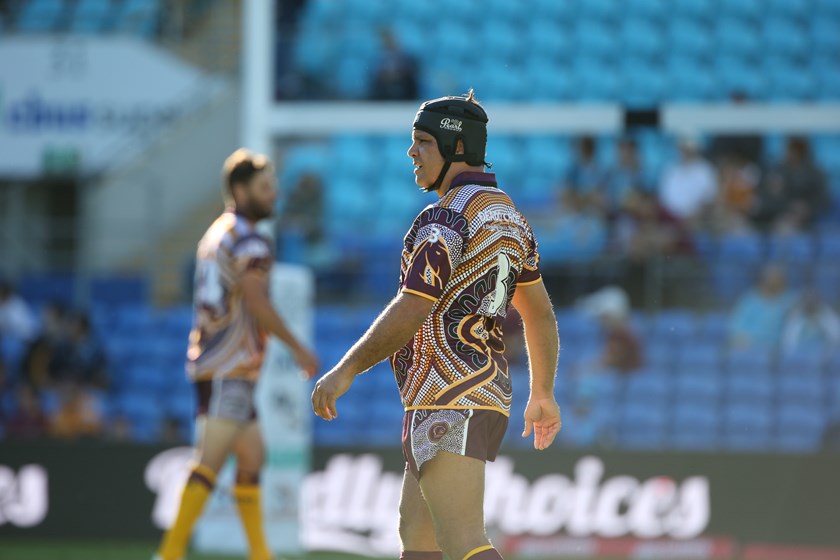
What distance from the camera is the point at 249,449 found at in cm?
746

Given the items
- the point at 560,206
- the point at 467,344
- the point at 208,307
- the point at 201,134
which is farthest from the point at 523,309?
the point at 201,134

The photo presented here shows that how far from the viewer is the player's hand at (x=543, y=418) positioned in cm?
508

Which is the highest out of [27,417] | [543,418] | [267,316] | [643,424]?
[267,316]

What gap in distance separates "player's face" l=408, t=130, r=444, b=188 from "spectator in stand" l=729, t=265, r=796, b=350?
23.9 ft

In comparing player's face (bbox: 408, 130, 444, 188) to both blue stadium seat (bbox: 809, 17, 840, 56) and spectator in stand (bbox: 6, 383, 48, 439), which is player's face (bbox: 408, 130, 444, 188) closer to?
spectator in stand (bbox: 6, 383, 48, 439)

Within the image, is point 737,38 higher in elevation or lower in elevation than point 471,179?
higher

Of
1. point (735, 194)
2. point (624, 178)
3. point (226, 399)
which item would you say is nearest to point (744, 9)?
point (735, 194)

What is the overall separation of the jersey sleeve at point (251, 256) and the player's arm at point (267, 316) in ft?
0.09

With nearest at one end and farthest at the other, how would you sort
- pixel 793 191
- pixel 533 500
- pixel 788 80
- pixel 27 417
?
pixel 533 500 < pixel 793 191 < pixel 27 417 < pixel 788 80

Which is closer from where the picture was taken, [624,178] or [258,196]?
[258,196]

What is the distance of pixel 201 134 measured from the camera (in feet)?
56.2

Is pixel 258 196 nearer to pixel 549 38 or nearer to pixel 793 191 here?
pixel 793 191

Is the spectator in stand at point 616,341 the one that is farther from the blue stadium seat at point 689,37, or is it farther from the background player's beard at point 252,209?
the background player's beard at point 252,209

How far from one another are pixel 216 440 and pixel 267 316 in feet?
2.35
